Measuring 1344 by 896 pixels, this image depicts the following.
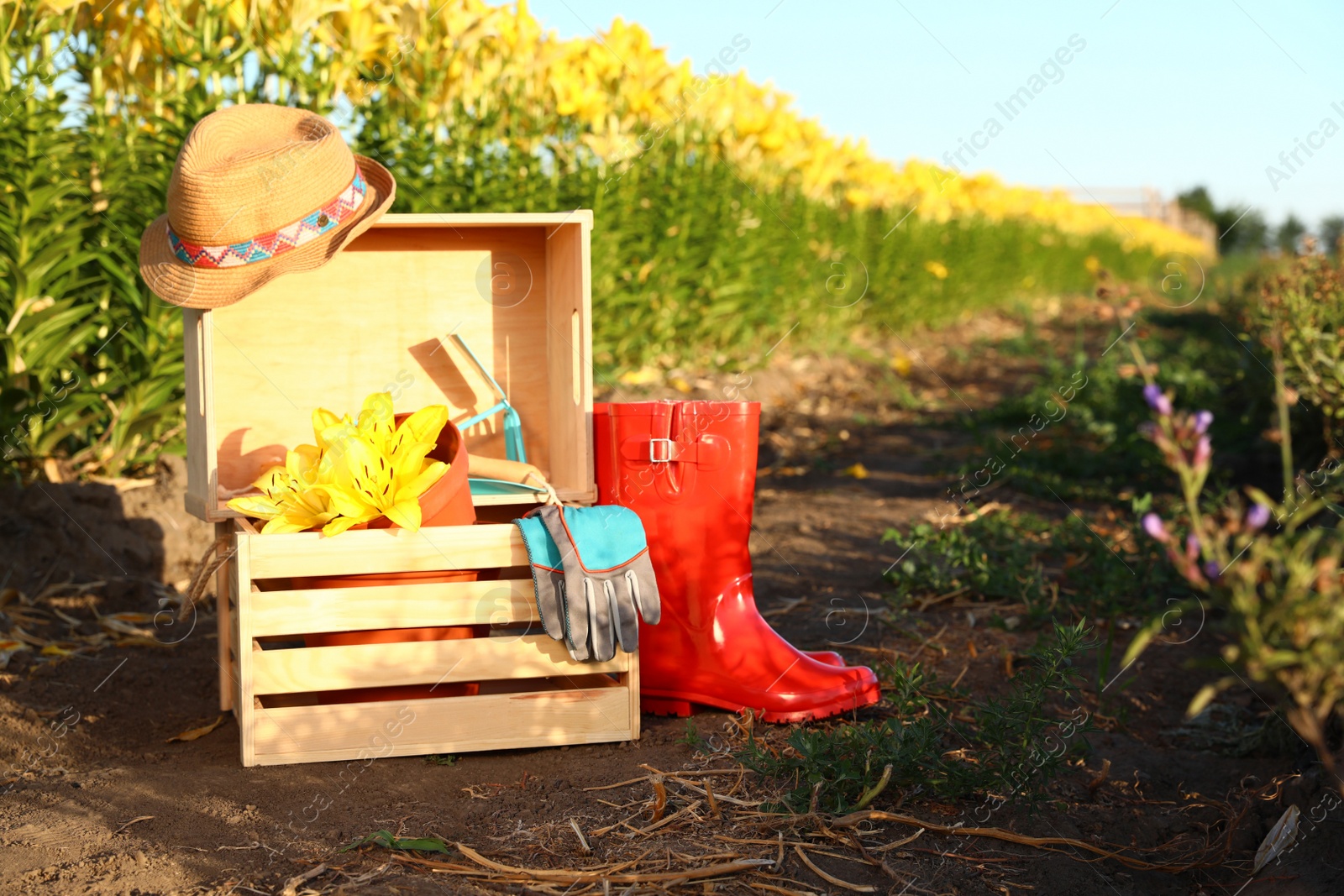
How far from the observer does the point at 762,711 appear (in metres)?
2.37

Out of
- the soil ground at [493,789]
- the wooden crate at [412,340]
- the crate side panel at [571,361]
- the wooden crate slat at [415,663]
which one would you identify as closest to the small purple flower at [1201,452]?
the soil ground at [493,789]

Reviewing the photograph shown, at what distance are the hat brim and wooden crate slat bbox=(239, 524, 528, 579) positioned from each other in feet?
1.87

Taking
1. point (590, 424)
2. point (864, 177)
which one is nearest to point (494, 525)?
point (590, 424)

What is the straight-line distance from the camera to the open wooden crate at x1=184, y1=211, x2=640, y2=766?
219 centimetres

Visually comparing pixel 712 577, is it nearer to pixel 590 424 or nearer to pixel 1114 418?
pixel 590 424

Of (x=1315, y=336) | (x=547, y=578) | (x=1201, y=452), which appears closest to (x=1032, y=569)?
(x=1315, y=336)

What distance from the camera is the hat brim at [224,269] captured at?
7.64ft

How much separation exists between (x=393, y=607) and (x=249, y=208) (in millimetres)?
916

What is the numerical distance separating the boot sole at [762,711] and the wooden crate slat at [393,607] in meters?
0.42

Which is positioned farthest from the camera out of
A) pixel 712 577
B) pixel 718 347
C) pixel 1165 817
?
pixel 718 347

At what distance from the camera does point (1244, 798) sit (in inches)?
81.1

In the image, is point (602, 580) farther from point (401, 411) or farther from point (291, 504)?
point (401, 411)

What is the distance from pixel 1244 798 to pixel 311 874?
172 cm

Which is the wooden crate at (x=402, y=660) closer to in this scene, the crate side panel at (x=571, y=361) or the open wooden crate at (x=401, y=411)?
the open wooden crate at (x=401, y=411)
